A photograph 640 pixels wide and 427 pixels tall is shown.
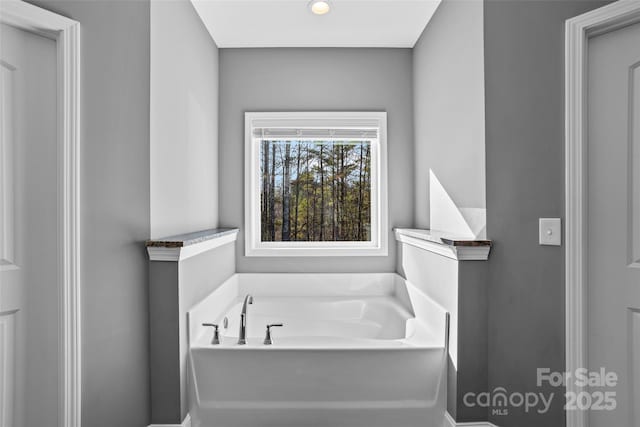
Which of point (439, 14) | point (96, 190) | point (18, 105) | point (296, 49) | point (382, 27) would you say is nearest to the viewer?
point (18, 105)

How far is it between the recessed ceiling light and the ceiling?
3 cm

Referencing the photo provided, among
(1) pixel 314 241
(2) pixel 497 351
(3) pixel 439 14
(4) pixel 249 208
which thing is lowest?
(2) pixel 497 351

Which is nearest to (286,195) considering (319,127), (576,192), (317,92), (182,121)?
(319,127)

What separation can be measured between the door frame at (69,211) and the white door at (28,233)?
0.09 ft

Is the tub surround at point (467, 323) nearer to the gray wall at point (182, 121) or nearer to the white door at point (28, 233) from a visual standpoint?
the gray wall at point (182, 121)

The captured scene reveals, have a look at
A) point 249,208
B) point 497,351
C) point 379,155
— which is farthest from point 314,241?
point 497,351

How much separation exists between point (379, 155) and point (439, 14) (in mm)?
1027

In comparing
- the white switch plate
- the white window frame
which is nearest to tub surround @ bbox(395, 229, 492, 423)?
the white switch plate

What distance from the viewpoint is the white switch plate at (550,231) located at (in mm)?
1583

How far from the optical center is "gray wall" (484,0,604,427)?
5.26ft

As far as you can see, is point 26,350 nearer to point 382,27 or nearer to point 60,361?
point 60,361

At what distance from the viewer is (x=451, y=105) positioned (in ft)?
6.93

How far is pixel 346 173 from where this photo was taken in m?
3.04

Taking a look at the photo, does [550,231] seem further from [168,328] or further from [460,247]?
[168,328]
